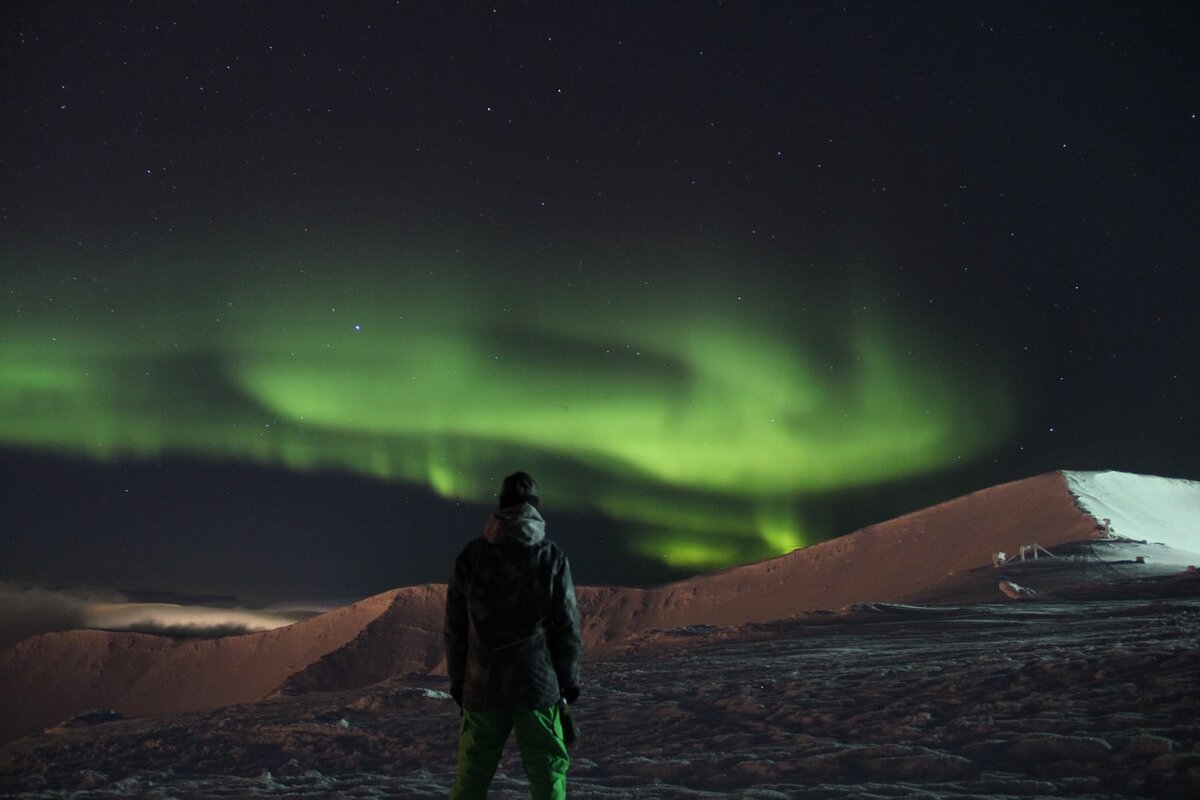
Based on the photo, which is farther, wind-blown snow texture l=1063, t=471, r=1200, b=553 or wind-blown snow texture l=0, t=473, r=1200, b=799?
wind-blown snow texture l=1063, t=471, r=1200, b=553

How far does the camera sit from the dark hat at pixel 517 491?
450 cm

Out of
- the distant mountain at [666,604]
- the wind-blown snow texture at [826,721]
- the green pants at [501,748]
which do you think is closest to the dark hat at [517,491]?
the green pants at [501,748]

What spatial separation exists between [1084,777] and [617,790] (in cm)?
318

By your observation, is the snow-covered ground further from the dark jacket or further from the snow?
the snow

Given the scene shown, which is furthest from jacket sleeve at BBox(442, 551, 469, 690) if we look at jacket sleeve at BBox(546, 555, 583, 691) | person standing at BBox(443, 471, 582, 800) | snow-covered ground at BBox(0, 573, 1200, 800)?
snow-covered ground at BBox(0, 573, 1200, 800)

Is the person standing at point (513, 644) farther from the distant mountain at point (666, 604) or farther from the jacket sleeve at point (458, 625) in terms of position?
the distant mountain at point (666, 604)

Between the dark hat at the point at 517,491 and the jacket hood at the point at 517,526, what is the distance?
32 millimetres

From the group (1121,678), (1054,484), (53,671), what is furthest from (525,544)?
(53,671)

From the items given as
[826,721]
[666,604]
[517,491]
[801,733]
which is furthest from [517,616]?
[666,604]

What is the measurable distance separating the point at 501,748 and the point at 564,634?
590 millimetres

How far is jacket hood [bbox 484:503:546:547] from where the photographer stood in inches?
173

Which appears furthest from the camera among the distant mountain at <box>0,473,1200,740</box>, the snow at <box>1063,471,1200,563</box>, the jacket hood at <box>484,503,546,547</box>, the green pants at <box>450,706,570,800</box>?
the snow at <box>1063,471,1200,563</box>

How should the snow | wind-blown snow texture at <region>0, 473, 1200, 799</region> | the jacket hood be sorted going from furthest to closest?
the snow < wind-blown snow texture at <region>0, 473, 1200, 799</region> < the jacket hood

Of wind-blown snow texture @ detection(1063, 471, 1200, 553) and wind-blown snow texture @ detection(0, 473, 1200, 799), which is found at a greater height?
wind-blown snow texture @ detection(1063, 471, 1200, 553)
